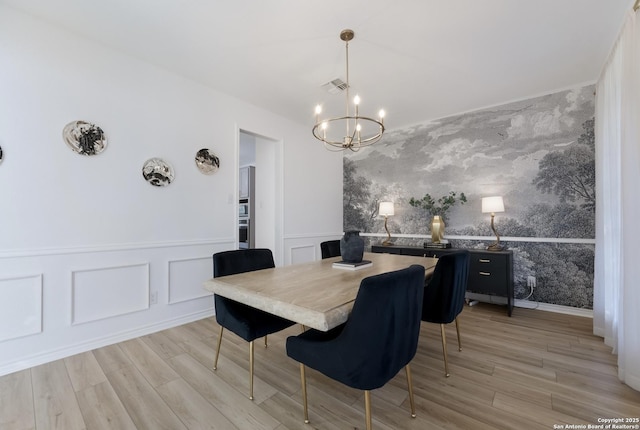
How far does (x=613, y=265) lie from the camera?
234 cm

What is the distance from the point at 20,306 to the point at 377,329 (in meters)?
2.61

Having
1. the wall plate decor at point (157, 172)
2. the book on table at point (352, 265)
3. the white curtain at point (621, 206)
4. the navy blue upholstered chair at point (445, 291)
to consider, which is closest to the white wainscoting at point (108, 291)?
the wall plate decor at point (157, 172)

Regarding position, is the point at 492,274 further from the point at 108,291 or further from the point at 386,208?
the point at 108,291

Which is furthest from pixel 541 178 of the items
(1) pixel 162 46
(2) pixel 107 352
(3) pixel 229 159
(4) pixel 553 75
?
(2) pixel 107 352

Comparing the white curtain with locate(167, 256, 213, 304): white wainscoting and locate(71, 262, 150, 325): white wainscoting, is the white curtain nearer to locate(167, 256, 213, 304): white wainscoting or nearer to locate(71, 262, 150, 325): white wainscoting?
locate(167, 256, 213, 304): white wainscoting

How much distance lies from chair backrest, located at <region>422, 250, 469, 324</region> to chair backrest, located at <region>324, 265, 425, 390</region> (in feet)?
2.57

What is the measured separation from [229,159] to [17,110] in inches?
68.6

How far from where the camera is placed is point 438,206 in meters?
3.96

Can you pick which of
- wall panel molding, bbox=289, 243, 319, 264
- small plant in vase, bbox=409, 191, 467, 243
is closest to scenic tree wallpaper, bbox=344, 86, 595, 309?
small plant in vase, bbox=409, 191, 467, 243

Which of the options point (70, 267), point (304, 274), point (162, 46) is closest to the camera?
point (304, 274)

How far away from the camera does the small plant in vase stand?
3717mm

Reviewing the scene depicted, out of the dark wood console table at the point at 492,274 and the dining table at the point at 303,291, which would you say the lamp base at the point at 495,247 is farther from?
the dining table at the point at 303,291

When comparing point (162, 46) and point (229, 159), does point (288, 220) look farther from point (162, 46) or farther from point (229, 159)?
point (162, 46)

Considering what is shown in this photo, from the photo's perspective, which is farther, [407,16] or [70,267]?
[70,267]
